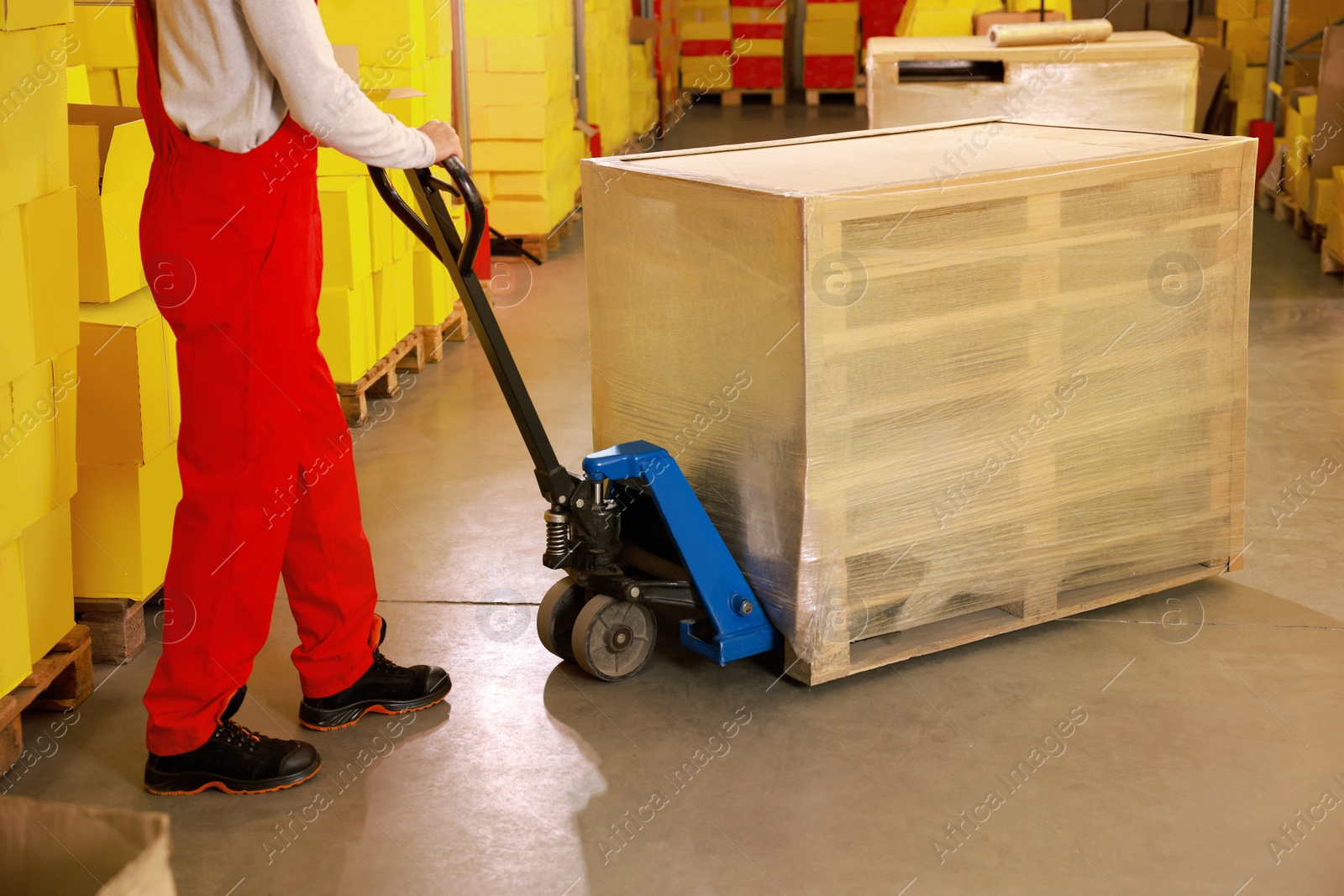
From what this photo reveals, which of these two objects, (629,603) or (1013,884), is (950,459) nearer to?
(629,603)

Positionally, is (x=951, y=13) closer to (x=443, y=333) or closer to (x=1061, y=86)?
(x=1061, y=86)

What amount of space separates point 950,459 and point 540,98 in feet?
17.7

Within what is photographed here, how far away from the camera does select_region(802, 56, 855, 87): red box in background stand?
15539 mm

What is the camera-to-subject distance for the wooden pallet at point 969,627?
127 inches

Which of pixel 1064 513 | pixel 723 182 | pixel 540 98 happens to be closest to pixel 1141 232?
pixel 1064 513

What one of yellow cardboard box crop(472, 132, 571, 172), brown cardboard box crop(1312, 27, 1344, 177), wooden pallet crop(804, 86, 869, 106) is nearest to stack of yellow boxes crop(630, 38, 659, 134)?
wooden pallet crop(804, 86, 869, 106)

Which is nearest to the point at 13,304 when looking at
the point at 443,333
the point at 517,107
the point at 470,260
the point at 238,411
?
the point at 238,411

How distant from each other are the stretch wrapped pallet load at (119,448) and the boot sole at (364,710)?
2.24 feet

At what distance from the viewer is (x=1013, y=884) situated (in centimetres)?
254

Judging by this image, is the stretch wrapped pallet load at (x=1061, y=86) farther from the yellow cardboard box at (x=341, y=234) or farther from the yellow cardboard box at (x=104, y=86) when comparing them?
the yellow cardboard box at (x=104, y=86)

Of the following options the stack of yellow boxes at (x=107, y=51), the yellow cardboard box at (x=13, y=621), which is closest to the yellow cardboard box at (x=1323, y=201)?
the stack of yellow boxes at (x=107, y=51)

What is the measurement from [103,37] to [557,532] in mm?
3550

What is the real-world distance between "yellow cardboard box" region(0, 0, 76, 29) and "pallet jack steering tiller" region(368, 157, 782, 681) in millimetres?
765

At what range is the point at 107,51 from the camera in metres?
5.43
